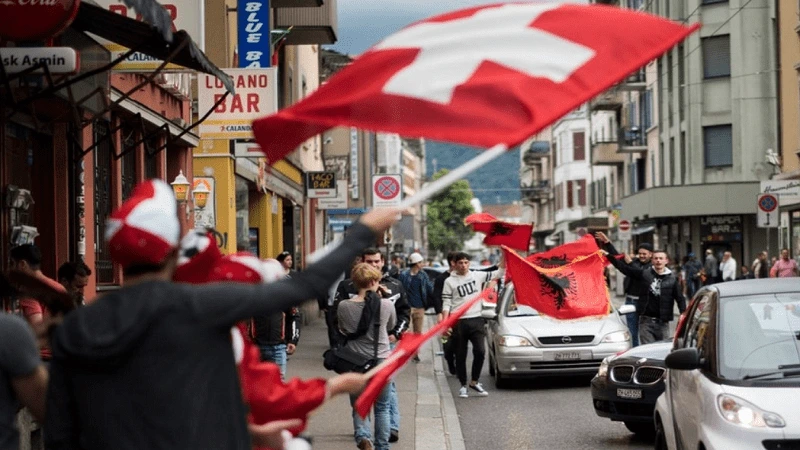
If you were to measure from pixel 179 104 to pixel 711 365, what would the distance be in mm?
12645

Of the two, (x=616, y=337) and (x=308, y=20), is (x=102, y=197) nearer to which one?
(x=616, y=337)

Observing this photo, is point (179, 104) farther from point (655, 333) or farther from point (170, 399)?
point (170, 399)

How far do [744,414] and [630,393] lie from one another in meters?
4.72

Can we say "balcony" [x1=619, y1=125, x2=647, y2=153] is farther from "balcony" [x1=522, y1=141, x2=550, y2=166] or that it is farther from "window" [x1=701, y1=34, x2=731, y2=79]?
"balcony" [x1=522, y1=141, x2=550, y2=166]

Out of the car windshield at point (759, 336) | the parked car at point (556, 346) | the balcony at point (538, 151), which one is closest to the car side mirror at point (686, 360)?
the car windshield at point (759, 336)

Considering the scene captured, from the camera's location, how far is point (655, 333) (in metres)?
18.2

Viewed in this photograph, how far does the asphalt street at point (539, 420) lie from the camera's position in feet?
44.8

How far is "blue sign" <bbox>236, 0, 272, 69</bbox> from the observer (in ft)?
75.3

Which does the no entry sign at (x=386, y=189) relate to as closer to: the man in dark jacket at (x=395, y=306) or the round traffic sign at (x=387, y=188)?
the round traffic sign at (x=387, y=188)

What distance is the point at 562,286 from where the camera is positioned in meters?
13.1

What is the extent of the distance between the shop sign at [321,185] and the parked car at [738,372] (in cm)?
2847

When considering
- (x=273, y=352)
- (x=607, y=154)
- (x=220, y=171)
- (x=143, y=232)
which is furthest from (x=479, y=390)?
(x=607, y=154)

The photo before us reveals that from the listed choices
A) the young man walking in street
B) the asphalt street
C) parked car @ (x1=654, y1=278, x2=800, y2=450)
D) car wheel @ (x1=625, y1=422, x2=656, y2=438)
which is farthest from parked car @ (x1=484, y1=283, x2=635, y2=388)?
parked car @ (x1=654, y1=278, x2=800, y2=450)

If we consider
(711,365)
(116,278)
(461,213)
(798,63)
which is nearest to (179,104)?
(116,278)
